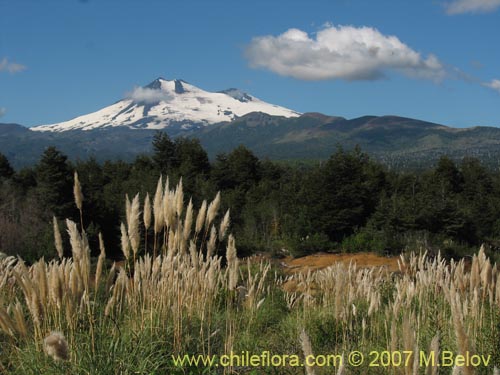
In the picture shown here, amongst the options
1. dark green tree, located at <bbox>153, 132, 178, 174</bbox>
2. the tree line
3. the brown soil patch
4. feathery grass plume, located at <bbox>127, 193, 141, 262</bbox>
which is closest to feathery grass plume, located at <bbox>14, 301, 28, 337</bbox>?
feathery grass plume, located at <bbox>127, 193, 141, 262</bbox>

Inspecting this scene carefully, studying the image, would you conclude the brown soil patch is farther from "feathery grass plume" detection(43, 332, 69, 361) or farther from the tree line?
A: "feathery grass plume" detection(43, 332, 69, 361)

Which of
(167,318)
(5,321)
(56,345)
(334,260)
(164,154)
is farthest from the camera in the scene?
(164,154)

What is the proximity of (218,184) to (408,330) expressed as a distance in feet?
106

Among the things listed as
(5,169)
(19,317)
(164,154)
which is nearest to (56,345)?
(19,317)

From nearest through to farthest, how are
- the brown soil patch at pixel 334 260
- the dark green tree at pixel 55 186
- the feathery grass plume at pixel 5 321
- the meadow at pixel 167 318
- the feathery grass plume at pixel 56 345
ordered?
the feathery grass plume at pixel 56 345, the feathery grass plume at pixel 5 321, the meadow at pixel 167 318, the brown soil patch at pixel 334 260, the dark green tree at pixel 55 186

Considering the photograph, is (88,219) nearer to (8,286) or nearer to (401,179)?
(8,286)

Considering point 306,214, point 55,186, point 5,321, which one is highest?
point 5,321

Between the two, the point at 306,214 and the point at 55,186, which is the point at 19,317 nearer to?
the point at 55,186

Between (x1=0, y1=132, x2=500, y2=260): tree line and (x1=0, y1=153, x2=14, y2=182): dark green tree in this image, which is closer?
(x1=0, y1=132, x2=500, y2=260): tree line

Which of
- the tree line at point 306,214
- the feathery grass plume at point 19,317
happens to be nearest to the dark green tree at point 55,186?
the tree line at point 306,214

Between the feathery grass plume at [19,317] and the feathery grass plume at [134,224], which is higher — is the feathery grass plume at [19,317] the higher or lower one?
the lower one

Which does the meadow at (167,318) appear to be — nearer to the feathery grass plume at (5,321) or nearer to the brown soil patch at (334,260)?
the feathery grass plume at (5,321)

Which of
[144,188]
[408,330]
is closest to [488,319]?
[408,330]

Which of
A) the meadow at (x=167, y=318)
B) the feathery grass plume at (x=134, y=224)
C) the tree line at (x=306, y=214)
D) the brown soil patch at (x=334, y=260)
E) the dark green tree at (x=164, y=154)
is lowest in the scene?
the brown soil patch at (x=334, y=260)
